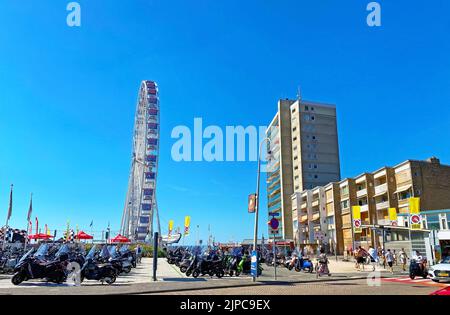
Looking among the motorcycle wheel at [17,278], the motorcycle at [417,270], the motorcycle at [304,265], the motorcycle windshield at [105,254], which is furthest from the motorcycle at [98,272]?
the motorcycle at [417,270]

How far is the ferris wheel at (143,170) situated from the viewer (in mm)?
79000

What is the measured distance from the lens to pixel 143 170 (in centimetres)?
8044

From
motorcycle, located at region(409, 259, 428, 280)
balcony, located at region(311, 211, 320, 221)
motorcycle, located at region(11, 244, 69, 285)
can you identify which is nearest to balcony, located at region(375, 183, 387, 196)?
balcony, located at region(311, 211, 320, 221)

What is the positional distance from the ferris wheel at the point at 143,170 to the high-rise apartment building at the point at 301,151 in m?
29.4

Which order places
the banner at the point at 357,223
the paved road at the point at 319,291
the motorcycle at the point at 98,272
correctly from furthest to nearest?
the banner at the point at 357,223, the motorcycle at the point at 98,272, the paved road at the point at 319,291

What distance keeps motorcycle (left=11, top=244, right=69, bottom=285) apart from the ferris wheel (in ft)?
205

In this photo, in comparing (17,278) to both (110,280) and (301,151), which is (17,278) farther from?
(301,151)

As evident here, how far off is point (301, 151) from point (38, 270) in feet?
244

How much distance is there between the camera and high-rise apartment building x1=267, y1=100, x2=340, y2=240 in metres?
85.1

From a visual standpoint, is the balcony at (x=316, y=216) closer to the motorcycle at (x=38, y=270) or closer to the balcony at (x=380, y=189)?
the balcony at (x=380, y=189)

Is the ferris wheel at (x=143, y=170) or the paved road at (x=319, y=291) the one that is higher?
the ferris wheel at (x=143, y=170)
